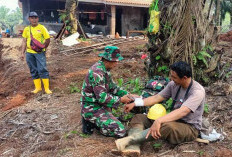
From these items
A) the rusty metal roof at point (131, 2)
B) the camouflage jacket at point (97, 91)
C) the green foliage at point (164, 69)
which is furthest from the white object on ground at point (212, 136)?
the rusty metal roof at point (131, 2)

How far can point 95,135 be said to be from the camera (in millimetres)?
3682

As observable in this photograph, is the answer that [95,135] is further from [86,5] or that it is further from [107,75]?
[86,5]

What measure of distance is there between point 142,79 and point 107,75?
2.91 metres

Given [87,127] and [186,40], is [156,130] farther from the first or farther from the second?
[186,40]

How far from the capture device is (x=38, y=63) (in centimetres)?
562

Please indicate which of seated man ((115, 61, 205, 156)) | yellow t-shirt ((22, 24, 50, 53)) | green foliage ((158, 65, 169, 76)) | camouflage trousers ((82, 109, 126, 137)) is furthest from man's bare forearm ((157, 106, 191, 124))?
yellow t-shirt ((22, 24, 50, 53))

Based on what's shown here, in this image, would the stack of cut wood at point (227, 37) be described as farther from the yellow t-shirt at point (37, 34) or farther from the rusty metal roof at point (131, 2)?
the yellow t-shirt at point (37, 34)

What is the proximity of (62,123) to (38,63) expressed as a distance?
6.59 ft

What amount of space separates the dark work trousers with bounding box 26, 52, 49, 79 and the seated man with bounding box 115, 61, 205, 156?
10.5 feet

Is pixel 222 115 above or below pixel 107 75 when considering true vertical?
below

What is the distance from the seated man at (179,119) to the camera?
2951 mm

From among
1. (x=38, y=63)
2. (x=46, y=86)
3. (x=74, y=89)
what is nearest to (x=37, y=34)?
(x=38, y=63)

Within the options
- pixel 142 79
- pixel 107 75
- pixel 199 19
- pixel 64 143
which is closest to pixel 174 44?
pixel 199 19

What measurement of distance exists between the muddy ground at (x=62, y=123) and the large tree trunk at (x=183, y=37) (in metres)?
0.72
